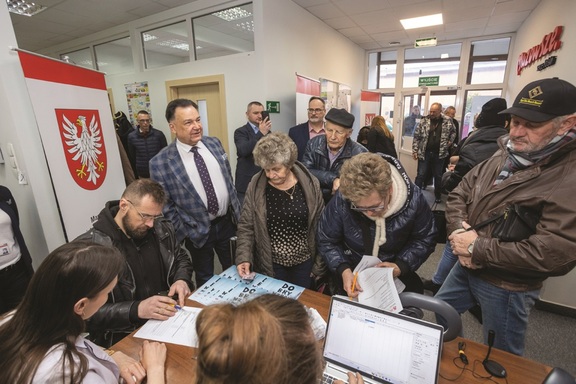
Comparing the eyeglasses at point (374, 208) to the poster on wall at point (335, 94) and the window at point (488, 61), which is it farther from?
the window at point (488, 61)

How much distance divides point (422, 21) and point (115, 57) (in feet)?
18.3

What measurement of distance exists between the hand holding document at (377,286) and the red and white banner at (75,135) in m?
2.12

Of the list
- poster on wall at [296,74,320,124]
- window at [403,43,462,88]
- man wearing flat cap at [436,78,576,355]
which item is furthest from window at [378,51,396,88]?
man wearing flat cap at [436,78,576,355]

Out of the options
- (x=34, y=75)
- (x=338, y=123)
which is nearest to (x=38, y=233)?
(x=34, y=75)

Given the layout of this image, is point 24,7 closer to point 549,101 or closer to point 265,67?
point 265,67

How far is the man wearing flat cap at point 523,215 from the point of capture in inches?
41.6

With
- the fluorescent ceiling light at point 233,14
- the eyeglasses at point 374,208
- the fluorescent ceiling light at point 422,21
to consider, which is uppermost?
the fluorescent ceiling light at point 422,21

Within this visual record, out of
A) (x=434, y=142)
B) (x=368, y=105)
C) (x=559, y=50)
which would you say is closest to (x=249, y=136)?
(x=559, y=50)

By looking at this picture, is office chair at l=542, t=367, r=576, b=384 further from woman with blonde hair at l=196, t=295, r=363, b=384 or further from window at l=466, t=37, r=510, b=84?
window at l=466, t=37, r=510, b=84

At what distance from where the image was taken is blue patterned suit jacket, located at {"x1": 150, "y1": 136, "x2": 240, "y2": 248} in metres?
1.93

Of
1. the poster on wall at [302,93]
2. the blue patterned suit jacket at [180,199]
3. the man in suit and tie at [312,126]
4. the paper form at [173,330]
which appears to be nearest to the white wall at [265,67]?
the poster on wall at [302,93]

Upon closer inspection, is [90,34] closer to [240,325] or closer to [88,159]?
[88,159]

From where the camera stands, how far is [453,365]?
0.98m

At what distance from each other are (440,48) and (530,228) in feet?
22.5
